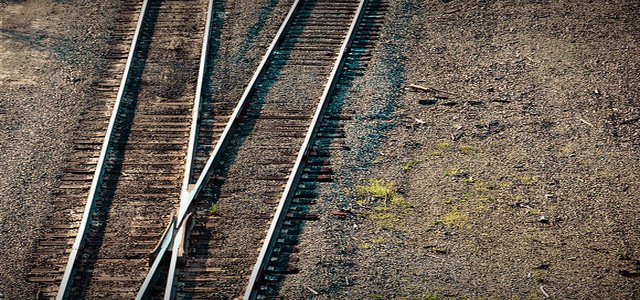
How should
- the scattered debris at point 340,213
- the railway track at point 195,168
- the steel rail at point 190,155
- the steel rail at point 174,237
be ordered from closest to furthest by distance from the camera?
the steel rail at point 174,237
the steel rail at point 190,155
the railway track at point 195,168
the scattered debris at point 340,213

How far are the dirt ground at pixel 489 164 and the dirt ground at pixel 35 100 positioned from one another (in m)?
3.07

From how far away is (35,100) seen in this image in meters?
12.4

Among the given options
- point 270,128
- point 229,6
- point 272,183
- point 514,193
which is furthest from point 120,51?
point 514,193

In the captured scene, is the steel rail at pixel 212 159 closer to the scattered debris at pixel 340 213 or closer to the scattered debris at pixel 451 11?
the scattered debris at pixel 340 213

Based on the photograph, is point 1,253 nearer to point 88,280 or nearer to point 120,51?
point 88,280

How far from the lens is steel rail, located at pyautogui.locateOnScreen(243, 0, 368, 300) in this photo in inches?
352

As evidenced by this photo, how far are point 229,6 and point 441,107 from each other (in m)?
4.79

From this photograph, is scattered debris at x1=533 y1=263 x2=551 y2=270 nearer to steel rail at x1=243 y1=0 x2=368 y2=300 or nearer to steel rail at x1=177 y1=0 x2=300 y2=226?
steel rail at x1=243 y1=0 x2=368 y2=300

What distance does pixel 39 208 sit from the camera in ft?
33.1

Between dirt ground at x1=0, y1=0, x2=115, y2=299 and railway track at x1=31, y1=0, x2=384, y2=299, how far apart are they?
0.26 metres

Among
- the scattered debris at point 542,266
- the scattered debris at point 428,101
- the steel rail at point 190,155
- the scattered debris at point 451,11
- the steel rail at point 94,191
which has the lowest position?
the scattered debris at point 542,266

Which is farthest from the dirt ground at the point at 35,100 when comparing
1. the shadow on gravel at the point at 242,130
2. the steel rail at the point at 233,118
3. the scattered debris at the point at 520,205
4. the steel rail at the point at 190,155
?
the scattered debris at the point at 520,205

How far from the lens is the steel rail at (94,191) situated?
351 inches

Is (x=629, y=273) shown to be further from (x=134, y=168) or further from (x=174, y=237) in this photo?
(x=134, y=168)
